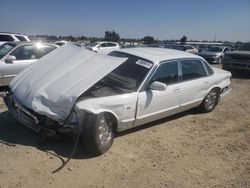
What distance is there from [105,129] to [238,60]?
1195 centimetres

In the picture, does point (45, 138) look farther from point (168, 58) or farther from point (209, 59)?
point (209, 59)

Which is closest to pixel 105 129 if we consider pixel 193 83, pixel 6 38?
pixel 193 83

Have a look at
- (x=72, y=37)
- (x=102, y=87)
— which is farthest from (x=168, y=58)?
(x=72, y=37)

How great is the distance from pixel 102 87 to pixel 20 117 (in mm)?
1402

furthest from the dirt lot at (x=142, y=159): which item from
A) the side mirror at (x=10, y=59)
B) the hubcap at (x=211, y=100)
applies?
the side mirror at (x=10, y=59)

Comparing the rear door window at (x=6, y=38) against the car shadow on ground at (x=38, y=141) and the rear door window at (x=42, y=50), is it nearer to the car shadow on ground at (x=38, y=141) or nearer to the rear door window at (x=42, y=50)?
the rear door window at (x=42, y=50)

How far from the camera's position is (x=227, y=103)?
8859 millimetres

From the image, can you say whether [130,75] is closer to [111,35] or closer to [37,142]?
[37,142]

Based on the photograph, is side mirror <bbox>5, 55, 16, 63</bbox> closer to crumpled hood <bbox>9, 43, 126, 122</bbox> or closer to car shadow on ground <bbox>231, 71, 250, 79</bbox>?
crumpled hood <bbox>9, 43, 126, 122</bbox>

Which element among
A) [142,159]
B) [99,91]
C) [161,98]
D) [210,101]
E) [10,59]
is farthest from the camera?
[10,59]

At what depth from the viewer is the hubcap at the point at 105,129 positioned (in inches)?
186

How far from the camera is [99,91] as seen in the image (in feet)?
16.6

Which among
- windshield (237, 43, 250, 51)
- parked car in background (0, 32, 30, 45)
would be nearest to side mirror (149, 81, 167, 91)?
parked car in background (0, 32, 30, 45)

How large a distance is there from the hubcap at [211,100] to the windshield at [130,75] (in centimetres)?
232
